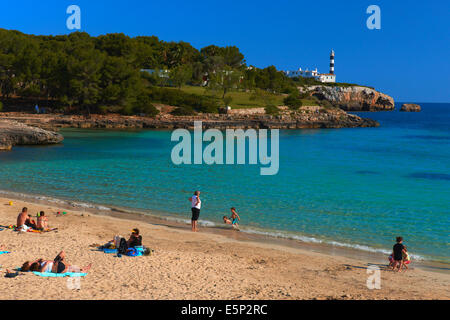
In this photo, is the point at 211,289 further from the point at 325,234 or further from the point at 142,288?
the point at 325,234

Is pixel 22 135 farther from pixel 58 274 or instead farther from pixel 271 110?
pixel 271 110

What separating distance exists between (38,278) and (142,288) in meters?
2.67

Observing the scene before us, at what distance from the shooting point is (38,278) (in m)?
10.5

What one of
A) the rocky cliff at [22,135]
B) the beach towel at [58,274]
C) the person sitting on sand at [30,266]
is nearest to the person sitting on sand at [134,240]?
the beach towel at [58,274]

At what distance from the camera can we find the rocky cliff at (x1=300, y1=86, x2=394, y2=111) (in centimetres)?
16912

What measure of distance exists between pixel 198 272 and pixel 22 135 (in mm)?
36904

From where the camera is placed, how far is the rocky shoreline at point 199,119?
63688 millimetres

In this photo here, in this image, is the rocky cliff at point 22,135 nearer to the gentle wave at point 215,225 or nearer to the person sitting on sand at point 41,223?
A: the gentle wave at point 215,225

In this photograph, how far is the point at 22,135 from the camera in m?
42.4

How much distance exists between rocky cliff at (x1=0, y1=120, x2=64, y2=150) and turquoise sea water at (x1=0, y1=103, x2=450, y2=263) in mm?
1435

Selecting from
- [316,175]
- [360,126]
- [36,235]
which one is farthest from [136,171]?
[360,126]

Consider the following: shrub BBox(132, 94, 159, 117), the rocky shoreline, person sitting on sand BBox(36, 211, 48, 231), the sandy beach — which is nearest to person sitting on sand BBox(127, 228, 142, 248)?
the sandy beach

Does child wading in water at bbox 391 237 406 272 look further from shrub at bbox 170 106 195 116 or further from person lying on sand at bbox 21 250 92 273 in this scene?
shrub at bbox 170 106 195 116
